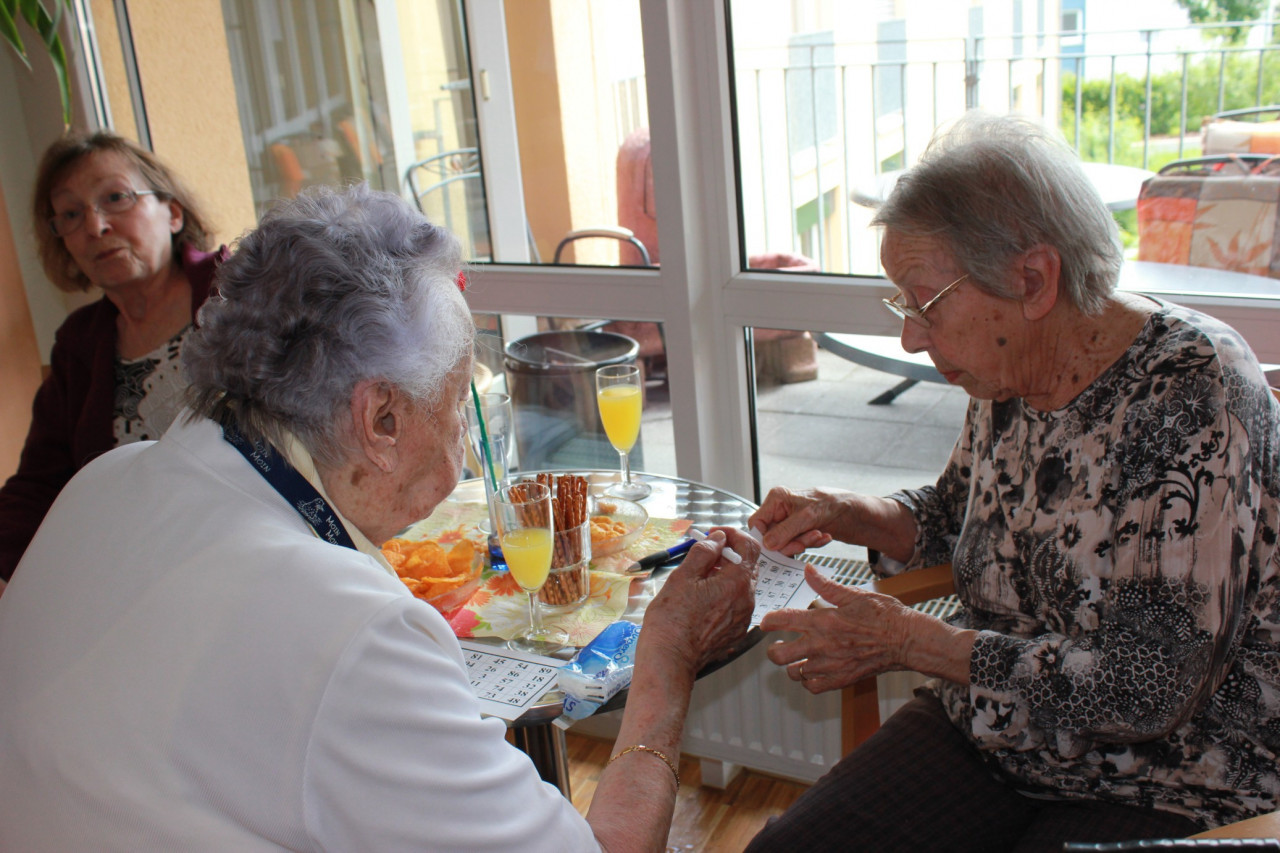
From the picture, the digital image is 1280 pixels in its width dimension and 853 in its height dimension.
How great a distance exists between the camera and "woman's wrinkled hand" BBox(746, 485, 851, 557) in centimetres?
167

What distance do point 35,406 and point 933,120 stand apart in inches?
80.1

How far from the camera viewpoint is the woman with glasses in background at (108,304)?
7.29ft

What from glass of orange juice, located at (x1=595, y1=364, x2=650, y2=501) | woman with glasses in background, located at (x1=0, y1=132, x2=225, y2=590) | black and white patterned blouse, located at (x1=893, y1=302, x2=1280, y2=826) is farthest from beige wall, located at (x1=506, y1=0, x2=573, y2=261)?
black and white patterned blouse, located at (x1=893, y1=302, x2=1280, y2=826)

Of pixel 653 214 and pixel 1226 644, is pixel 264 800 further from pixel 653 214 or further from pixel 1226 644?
pixel 653 214

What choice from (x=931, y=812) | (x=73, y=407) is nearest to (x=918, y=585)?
(x=931, y=812)

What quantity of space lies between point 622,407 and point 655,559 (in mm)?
408

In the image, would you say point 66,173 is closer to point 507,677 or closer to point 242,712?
point 507,677

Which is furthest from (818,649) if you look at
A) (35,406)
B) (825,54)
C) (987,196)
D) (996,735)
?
(35,406)

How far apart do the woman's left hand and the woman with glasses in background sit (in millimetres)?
1431

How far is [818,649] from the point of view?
146 centimetres

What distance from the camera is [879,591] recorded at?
1.61 metres

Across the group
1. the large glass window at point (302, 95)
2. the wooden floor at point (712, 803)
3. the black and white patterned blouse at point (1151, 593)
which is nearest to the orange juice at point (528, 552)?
the black and white patterned blouse at point (1151, 593)

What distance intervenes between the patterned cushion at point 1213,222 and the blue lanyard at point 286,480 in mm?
1577

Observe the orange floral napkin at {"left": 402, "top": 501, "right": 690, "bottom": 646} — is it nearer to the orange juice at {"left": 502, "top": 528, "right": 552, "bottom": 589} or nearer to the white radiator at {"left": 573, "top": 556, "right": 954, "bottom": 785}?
the orange juice at {"left": 502, "top": 528, "right": 552, "bottom": 589}
